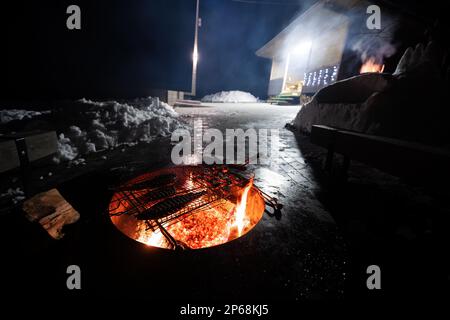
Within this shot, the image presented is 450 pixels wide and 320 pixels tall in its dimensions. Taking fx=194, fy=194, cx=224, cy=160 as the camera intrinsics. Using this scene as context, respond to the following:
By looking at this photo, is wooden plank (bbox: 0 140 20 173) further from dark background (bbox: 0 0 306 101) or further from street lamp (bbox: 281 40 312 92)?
street lamp (bbox: 281 40 312 92)

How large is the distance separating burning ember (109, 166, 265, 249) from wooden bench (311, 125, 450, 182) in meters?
1.74

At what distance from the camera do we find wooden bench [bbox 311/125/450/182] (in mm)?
2047

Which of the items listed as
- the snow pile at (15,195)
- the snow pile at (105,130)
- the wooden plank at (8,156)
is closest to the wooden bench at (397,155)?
the wooden plank at (8,156)

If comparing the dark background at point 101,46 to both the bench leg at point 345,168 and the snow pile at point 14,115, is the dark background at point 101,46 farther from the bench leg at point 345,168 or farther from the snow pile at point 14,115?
the bench leg at point 345,168

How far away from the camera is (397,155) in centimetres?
248

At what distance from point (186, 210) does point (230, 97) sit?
1297 inches

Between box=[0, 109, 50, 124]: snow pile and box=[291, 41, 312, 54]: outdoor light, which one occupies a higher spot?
box=[291, 41, 312, 54]: outdoor light

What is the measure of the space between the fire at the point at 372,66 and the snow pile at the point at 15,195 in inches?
607

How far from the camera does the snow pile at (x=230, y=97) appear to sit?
3315cm

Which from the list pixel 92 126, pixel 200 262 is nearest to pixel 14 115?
pixel 92 126

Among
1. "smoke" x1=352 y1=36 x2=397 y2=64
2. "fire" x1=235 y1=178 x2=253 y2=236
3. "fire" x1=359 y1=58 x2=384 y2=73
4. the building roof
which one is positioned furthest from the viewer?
the building roof

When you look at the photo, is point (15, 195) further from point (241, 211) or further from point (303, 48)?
point (303, 48)

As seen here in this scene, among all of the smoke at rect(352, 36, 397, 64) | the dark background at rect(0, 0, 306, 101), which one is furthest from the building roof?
the dark background at rect(0, 0, 306, 101)
